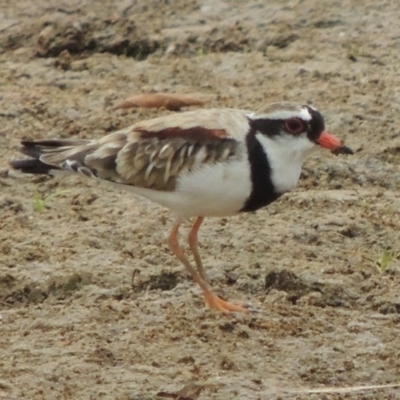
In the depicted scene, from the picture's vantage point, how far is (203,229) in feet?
18.4

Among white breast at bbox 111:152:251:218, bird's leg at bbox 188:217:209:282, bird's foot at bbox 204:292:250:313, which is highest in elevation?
white breast at bbox 111:152:251:218

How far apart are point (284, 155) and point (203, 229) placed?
106 cm

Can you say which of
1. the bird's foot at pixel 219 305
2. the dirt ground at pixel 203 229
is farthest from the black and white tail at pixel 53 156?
the bird's foot at pixel 219 305

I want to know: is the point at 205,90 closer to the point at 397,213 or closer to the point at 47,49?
the point at 47,49

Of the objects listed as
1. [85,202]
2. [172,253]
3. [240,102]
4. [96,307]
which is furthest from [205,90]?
[96,307]

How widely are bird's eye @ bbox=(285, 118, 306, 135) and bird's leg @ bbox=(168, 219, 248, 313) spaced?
0.67 m

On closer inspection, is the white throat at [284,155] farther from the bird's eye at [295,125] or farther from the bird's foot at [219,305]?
the bird's foot at [219,305]

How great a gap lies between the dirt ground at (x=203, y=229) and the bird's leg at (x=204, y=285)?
0.06m

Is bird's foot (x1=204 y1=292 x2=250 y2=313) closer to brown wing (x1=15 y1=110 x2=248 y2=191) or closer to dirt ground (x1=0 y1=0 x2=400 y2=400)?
dirt ground (x1=0 y1=0 x2=400 y2=400)

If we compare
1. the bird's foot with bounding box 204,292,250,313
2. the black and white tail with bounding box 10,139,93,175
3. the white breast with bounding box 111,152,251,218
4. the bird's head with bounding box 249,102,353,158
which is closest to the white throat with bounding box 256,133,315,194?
the bird's head with bounding box 249,102,353,158

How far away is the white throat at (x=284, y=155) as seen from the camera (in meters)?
4.62

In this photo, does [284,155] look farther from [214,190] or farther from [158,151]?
[158,151]

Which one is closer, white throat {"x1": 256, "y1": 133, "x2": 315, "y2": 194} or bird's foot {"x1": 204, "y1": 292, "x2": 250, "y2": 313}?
white throat {"x1": 256, "y1": 133, "x2": 315, "y2": 194}

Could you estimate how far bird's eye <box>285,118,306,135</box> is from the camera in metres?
4.67
